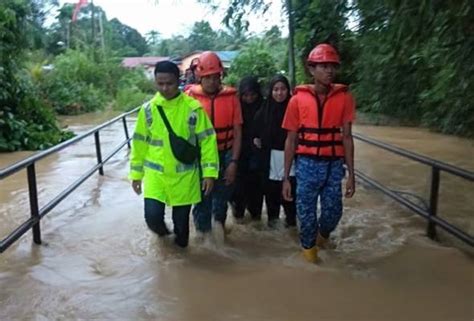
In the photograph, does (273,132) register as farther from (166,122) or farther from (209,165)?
(166,122)

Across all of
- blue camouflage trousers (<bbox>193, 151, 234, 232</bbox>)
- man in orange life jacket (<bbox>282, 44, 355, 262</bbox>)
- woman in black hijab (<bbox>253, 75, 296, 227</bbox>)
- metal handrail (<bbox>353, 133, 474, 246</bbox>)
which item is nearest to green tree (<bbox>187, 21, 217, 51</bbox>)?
woman in black hijab (<bbox>253, 75, 296, 227</bbox>)

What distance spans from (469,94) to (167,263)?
4.94 meters

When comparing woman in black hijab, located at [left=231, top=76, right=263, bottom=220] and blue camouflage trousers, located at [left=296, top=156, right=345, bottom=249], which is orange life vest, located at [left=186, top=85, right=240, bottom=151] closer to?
woman in black hijab, located at [left=231, top=76, right=263, bottom=220]

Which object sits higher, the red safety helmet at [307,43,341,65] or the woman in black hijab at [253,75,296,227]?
the red safety helmet at [307,43,341,65]

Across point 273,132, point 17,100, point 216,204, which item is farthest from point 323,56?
point 17,100

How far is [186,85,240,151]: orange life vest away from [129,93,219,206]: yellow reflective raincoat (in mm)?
389

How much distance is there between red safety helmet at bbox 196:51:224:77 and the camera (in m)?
4.55

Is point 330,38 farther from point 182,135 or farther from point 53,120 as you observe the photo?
point 182,135

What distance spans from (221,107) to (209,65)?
1.20 ft

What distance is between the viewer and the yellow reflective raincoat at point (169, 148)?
168 inches

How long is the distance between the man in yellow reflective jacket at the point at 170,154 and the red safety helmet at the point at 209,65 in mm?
379

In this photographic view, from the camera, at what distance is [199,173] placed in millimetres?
4398

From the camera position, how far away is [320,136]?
4.22 metres

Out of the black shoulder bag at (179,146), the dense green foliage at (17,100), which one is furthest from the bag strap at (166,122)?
the dense green foliage at (17,100)
